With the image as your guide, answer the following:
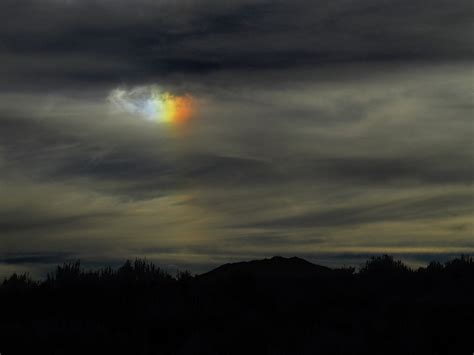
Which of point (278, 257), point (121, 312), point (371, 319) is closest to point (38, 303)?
point (121, 312)

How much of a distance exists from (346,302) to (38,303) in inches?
344

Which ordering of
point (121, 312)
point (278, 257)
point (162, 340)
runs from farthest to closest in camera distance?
point (278, 257), point (121, 312), point (162, 340)

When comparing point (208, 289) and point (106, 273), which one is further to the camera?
point (106, 273)

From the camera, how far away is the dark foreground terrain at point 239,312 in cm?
1578

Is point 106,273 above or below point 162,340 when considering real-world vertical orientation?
above

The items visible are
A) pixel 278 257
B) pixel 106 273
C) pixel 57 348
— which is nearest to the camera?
pixel 57 348

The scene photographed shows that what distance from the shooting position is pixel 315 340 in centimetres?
1562

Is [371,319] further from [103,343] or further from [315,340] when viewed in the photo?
[103,343]

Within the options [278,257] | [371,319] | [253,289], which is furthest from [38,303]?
[278,257]

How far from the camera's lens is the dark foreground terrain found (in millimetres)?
15781

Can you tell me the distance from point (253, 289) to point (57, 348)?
7014mm

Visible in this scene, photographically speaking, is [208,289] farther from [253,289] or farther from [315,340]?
[315,340]

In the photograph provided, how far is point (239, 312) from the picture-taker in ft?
60.8

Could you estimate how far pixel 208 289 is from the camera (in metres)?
20.9
